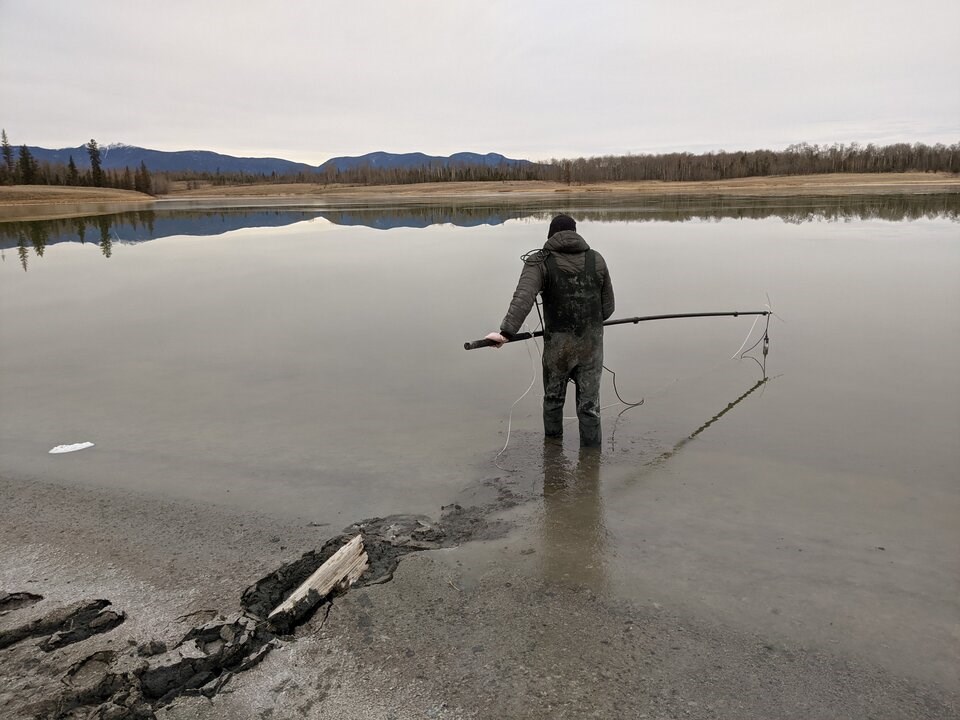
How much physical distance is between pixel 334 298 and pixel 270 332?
319 cm

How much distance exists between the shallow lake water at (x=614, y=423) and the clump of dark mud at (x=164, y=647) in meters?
0.86

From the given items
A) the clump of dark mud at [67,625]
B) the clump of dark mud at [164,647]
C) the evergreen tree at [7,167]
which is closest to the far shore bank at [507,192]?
the evergreen tree at [7,167]

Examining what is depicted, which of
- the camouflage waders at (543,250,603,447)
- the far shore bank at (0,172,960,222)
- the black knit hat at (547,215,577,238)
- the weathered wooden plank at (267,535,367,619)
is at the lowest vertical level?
the weathered wooden plank at (267,535,367,619)

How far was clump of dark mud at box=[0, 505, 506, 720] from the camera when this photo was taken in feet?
9.84

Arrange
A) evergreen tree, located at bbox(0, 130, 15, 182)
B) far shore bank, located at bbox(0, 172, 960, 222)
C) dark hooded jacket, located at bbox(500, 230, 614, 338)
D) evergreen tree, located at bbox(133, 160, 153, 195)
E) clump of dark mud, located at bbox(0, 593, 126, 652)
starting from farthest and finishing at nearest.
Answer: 1. evergreen tree, located at bbox(133, 160, 153, 195)
2. evergreen tree, located at bbox(0, 130, 15, 182)
3. far shore bank, located at bbox(0, 172, 960, 222)
4. dark hooded jacket, located at bbox(500, 230, 614, 338)
5. clump of dark mud, located at bbox(0, 593, 126, 652)

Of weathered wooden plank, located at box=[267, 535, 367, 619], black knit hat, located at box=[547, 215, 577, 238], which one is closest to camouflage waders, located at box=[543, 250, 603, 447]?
black knit hat, located at box=[547, 215, 577, 238]

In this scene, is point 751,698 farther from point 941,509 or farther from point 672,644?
point 941,509

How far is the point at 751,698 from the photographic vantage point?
3039 mm

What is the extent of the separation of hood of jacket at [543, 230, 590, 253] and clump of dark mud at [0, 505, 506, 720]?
2.69 metres

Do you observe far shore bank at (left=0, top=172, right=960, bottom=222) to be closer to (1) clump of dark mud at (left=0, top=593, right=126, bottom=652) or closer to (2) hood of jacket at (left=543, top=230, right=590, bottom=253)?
(2) hood of jacket at (left=543, top=230, right=590, bottom=253)

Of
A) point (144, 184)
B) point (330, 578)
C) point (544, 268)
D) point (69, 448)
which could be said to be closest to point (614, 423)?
point (544, 268)

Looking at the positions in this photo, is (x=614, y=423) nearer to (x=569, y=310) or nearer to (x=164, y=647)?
(x=569, y=310)

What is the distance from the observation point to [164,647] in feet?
11.0

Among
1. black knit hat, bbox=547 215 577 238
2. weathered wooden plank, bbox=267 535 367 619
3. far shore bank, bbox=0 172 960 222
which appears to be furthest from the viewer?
far shore bank, bbox=0 172 960 222
